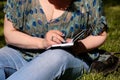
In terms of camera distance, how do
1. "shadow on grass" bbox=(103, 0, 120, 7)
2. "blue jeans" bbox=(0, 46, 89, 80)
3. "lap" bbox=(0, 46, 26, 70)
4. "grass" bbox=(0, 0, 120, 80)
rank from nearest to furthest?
"blue jeans" bbox=(0, 46, 89, 80)
"lap" bbox=(0, 46, 26, 70)
"grass" bbox=(0, 0, 120, 80)
"shadow on grass" bbox=(103, 0, 120, 7)

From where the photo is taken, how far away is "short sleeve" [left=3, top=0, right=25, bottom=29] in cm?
366

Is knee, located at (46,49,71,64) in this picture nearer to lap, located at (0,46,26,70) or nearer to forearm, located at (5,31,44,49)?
forearm, located at (5,31,44,49)

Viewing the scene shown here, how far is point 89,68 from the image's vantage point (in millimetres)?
3840

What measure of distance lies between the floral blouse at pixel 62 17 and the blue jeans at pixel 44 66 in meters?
0.23

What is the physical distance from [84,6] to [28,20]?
45cm

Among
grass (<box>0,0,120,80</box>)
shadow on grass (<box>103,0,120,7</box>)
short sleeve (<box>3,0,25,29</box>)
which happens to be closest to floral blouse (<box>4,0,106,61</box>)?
short sleeve (<box>3,0,25,29</box>)

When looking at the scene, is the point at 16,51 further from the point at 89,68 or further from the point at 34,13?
the point at 89,68

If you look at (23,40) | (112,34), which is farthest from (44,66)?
(112,34)

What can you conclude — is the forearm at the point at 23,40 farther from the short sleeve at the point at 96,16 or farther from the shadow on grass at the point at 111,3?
the shadow on grass at the point at 111,3

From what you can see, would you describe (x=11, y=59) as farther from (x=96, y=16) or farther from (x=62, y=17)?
(x=96, y=16)

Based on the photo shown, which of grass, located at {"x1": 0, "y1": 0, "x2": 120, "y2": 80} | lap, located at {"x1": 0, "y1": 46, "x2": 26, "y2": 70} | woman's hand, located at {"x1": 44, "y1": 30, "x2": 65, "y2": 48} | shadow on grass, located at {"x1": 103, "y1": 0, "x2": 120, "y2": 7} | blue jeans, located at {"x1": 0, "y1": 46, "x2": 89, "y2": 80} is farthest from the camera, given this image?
shadow on grass, located at {"x1": 103, "y1": 0, "x2": 120, "y2": 7}

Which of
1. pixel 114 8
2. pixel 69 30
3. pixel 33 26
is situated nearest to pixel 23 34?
pixel 33 26

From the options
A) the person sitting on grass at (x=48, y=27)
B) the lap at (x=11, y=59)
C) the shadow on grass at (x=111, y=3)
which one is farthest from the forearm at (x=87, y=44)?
the shadow on grass at (x=111, y=3)

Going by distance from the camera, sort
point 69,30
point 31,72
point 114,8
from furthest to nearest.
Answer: point 114,8 → point 69,30 → point 31,72
